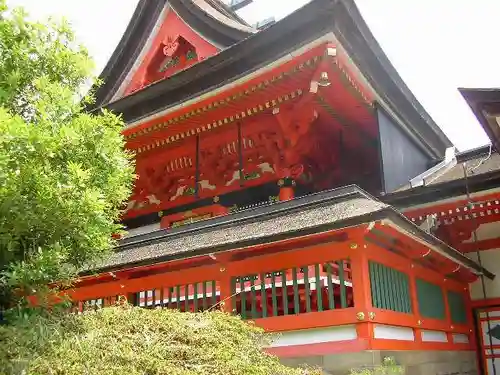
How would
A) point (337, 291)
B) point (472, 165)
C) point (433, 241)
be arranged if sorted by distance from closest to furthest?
point (433, 241)
point (337, 291)
point (472, 165)

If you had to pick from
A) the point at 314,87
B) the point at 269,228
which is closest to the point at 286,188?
the point at 314,87

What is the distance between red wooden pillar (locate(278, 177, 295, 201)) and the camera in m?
10.9

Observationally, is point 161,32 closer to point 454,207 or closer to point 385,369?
point 454,207

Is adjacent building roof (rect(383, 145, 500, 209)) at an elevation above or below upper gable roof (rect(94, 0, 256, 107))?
below

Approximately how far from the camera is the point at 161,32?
13266 mm

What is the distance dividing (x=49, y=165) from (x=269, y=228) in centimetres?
338

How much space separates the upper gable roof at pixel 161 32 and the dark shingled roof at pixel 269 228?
15.4ft

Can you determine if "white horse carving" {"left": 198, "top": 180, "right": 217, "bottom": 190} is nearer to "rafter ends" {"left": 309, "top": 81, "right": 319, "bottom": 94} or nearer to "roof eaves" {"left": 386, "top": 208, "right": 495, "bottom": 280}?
"rafter ends" {"left": 309, "top": 81, "right": 319, "bottom": 94}

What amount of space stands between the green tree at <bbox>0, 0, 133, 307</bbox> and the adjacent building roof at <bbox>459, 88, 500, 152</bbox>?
4740 millimetres

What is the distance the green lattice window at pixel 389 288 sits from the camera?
6967 millimetres

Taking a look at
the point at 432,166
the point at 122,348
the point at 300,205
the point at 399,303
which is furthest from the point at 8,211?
the point at 432,166

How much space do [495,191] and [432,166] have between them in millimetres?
5275

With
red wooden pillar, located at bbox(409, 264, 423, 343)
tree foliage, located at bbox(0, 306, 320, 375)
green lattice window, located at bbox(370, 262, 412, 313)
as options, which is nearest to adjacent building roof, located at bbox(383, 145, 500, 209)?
red wooden pillar, located at bbox(409, 264, 423, 343)

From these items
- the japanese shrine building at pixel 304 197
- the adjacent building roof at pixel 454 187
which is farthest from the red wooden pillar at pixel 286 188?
the adjacent building roof at pixel 454 187
